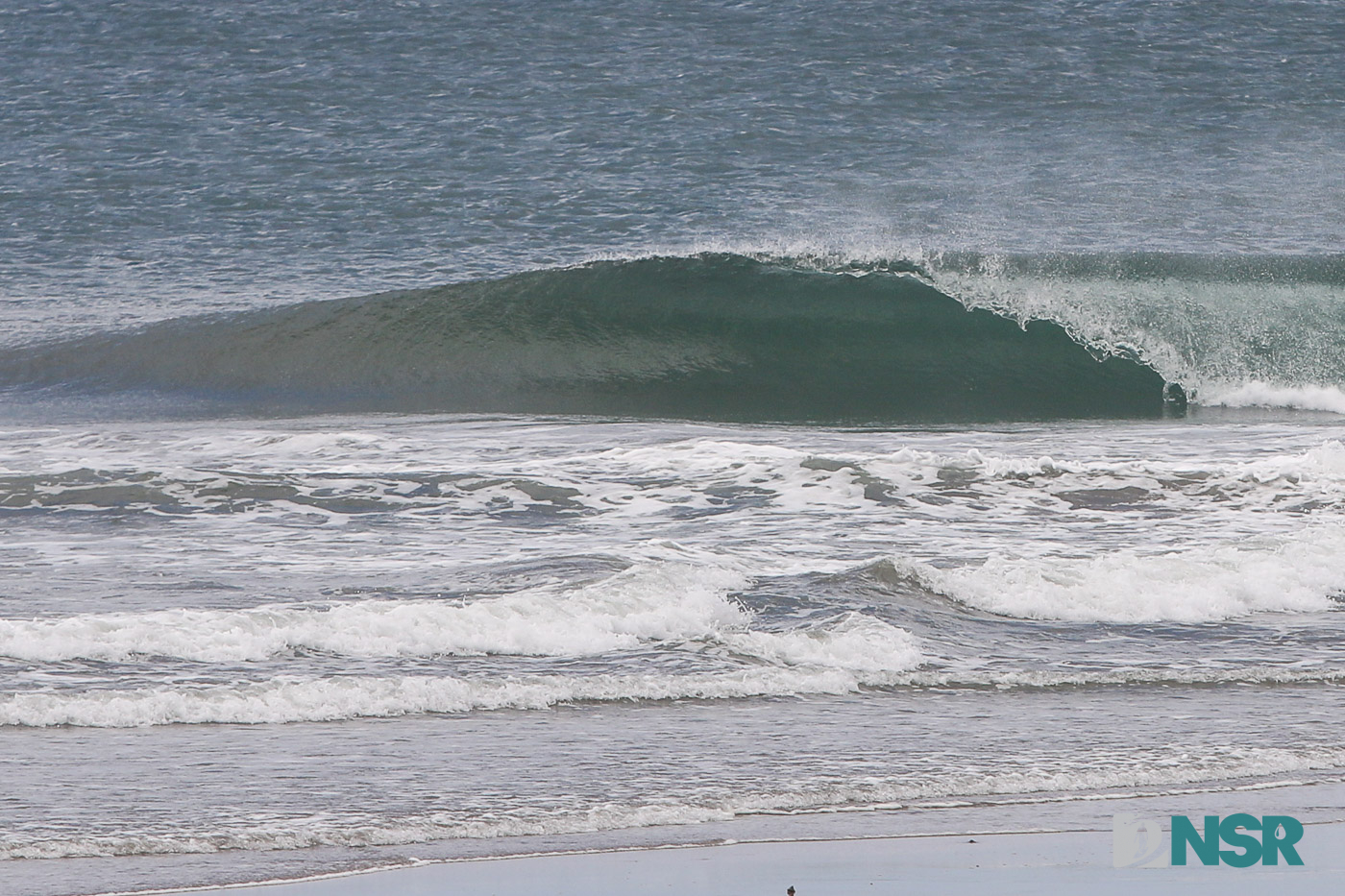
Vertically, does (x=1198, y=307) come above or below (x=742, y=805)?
above

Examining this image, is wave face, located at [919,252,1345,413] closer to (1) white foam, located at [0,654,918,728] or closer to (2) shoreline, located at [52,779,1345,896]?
(1) white foam, located at [0,654,918,728]

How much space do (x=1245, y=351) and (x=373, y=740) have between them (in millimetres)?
11351

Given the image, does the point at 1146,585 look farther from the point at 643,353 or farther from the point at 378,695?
the point at 643,353

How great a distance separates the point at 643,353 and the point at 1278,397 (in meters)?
5.81

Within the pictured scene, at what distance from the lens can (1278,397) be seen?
1284 centimetres

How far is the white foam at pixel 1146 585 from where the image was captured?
5695mm

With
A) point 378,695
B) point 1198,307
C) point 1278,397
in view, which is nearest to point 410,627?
point 378,695

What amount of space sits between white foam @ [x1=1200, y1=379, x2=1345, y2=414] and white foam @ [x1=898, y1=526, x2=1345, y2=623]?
6997mm

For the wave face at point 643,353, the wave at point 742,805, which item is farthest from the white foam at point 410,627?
the wave face at point 643,353

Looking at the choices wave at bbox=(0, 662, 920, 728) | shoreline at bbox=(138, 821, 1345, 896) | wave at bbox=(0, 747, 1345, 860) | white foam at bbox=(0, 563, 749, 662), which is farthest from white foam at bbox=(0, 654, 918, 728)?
shoreline at bbox=(138, 821, 1345, 896)

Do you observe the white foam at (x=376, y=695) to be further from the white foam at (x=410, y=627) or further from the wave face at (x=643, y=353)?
the wave face at (x=643, y=353)

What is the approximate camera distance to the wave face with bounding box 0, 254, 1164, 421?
12.8m

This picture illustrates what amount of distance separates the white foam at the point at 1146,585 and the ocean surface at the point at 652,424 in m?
0.03

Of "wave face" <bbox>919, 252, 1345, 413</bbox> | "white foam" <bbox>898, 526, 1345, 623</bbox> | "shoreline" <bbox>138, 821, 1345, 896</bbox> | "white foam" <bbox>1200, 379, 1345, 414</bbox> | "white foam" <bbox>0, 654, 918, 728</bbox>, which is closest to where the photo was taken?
"shoreline" <bbox>138, 821, 1345, 896</bbox>
